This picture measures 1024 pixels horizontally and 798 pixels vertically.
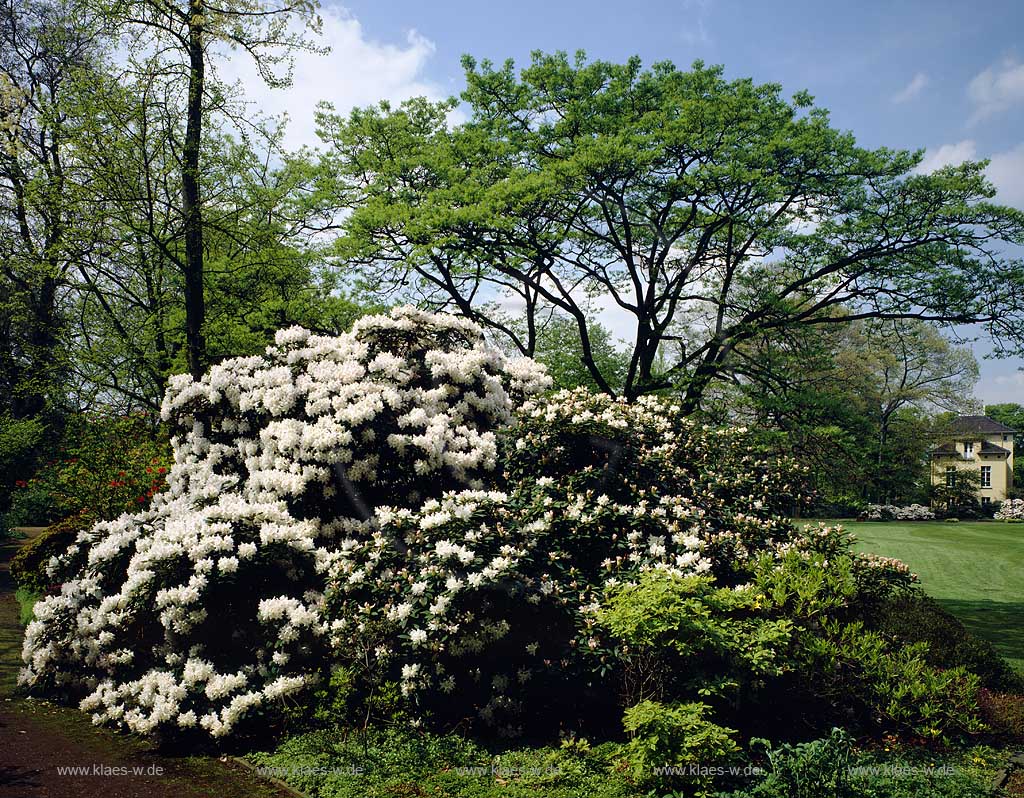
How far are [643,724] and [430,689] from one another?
68.4 inches

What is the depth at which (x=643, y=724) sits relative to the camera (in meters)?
4.49

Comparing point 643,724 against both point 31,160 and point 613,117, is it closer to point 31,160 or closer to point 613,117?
point 613,117

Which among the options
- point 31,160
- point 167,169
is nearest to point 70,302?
point 31,160

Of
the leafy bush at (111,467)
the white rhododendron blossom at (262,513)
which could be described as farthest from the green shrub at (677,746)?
the leafy bush at (111,467)

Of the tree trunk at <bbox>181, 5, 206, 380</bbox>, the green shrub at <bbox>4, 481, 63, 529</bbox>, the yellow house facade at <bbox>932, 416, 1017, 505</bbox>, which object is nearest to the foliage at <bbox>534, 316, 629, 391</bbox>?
the tree trunk at <bbox>181, 5, 206, 380</bbox>

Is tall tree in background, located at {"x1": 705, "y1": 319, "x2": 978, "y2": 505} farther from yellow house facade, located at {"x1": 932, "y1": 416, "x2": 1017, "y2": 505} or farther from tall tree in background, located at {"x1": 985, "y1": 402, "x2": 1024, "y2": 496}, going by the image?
tall tree in background, located at {"x1": 985, "y1": 402, "x2": 1024, "y2": 496}

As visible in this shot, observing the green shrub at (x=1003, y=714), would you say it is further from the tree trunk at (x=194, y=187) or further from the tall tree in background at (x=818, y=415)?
the tree trunk at (x=194, y=187)

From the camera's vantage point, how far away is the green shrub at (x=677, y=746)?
4355 millimetres

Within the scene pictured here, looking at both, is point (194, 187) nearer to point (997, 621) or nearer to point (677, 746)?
point (677, 746)

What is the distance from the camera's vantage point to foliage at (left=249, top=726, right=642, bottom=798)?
4480 mm

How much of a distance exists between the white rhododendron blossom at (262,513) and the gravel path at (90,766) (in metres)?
0.23

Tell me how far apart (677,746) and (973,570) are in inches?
618

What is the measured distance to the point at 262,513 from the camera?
6227mm

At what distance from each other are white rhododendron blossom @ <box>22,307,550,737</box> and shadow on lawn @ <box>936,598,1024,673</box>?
7.11m
